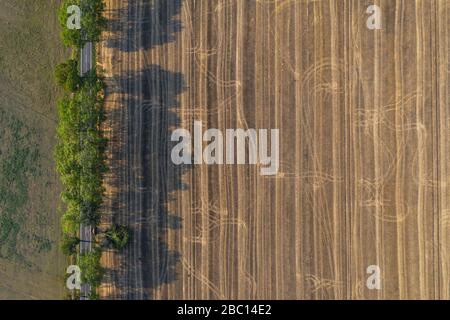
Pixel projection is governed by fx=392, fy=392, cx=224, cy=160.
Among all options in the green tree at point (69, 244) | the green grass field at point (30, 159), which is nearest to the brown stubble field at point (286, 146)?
the green tree at point (69, 244)

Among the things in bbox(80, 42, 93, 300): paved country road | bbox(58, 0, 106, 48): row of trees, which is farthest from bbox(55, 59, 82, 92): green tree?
bbox(58, 0, 106, 48): row of trees

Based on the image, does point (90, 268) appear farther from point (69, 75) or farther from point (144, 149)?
point (69, 75)

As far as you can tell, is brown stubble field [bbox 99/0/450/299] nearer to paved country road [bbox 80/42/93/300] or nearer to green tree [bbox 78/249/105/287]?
paved country road [bbox 80/42/93/300]

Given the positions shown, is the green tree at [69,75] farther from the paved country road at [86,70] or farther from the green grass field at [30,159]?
the green grass field at [30,159]

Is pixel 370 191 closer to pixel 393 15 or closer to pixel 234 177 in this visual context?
pixel 234 177

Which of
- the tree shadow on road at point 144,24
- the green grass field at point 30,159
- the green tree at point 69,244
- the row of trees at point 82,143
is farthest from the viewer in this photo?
the green grass field at point 30,159

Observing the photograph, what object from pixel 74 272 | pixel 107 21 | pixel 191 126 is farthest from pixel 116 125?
pixel 74 272
